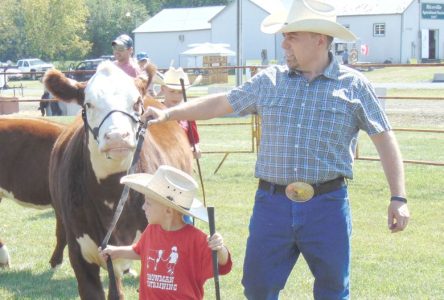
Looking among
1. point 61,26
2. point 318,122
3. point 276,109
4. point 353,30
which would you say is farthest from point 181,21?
point 318,122

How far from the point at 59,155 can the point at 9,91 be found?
125 feet

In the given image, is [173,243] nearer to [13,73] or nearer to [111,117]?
[111,117]

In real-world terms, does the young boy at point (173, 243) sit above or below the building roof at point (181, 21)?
below

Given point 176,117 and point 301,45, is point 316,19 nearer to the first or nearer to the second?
point 301,45

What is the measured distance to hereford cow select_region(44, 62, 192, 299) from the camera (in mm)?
4766

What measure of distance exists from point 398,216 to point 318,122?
62 centimetres

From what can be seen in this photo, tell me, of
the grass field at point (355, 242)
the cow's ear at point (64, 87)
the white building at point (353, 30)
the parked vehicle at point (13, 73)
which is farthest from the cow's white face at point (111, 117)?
the white building at point (353, 30)

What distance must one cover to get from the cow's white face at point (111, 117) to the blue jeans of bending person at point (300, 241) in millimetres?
902

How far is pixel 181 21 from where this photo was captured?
252ft

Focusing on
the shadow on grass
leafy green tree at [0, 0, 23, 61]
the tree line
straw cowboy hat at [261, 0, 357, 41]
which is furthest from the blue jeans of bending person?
leafy green tree at [0, 0, 23, 61]

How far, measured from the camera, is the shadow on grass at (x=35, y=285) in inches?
253

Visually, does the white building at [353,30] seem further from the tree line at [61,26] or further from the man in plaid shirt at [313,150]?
the man in plaid shirt at [313,150]

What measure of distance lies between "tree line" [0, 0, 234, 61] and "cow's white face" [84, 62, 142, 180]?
60148 millimetres

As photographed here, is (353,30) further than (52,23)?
Yes
